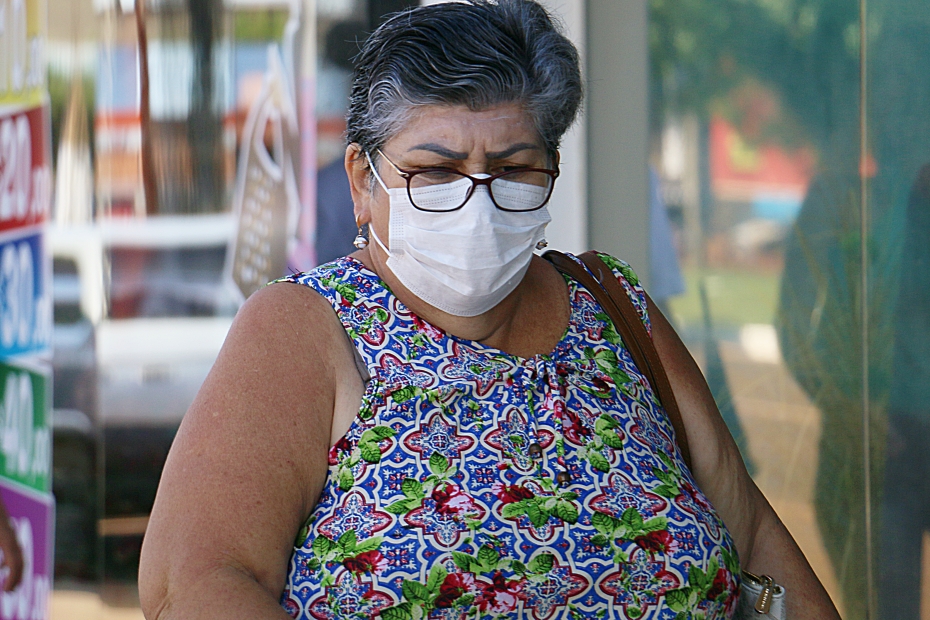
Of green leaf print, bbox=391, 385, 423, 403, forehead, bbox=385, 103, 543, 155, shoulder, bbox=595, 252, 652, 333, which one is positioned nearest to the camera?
green leaf print, bbox=391, 385, 423, 403

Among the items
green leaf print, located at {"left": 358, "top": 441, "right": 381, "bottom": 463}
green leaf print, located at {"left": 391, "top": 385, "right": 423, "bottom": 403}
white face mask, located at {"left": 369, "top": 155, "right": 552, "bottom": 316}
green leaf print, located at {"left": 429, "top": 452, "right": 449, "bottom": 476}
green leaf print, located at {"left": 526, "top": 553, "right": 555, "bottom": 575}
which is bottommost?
green leaf print, located at {"left": 526, "top": 553, "right": 555, "bottom": 575}

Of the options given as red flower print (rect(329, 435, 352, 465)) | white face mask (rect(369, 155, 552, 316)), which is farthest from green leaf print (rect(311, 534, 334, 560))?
white face mask (rect(369, 155, 552, 316))

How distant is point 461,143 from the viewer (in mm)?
1772

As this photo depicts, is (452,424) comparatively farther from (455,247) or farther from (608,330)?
(608,330)

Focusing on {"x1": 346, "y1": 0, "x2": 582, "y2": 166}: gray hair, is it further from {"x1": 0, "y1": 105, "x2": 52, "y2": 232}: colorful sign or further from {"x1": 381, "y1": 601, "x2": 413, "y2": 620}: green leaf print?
{"x1": 0, "y1": 105, "x2": 52, "y2": 232}: colorful sign

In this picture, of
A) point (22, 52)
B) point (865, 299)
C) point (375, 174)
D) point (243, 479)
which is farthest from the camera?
point (22, 52)

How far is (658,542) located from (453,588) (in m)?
0.37

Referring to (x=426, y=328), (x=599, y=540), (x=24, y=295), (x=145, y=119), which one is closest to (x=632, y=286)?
(x=426, y=328)

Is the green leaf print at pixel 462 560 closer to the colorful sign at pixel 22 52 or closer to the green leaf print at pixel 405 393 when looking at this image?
the green leaf print at pixel 405 393

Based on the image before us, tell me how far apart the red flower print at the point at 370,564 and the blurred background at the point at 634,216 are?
84.8 inches

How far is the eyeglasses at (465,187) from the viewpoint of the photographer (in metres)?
1.79

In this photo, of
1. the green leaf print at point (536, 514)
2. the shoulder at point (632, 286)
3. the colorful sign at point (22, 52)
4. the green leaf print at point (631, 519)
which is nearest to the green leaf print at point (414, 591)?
the green leaf print at point (536, 514)

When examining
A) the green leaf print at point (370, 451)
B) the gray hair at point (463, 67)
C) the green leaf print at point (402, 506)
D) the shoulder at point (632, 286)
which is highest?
the gray hair at point (463, 67)

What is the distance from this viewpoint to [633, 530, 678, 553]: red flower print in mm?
1686
